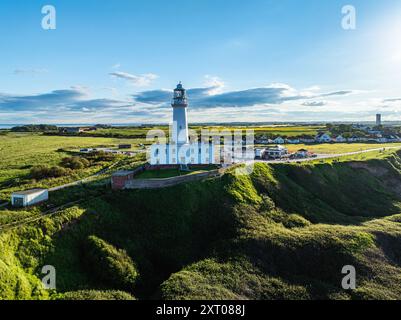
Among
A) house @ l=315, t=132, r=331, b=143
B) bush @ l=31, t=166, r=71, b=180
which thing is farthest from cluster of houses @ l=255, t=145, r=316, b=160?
house @ l=315, t=132, r=331, b=143

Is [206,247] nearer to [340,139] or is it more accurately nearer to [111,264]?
[111,264]

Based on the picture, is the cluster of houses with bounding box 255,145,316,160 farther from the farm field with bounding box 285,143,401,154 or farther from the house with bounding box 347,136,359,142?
the house with bounding box 347,136,359,142

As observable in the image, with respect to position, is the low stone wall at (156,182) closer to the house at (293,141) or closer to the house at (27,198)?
the house at (27,198)

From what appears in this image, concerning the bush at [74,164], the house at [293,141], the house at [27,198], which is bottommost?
the house at [27,198]

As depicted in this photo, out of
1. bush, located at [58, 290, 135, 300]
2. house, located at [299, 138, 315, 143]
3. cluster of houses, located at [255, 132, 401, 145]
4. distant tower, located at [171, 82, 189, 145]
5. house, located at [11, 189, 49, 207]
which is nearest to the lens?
bush, located at [58, 290, 135, 300]

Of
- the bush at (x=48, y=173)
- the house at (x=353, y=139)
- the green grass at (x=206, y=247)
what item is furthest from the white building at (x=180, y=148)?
the house at (x=353, y=139)

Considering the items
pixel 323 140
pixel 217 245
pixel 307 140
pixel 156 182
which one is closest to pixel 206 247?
pixel 217 245

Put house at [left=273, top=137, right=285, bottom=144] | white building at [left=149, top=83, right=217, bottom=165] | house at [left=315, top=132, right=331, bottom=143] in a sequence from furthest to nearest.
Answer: house at [left=315, top=132, right=331, bottom=143], house at [left=273, top=137, right=285, bottom=144], white building at [left=149, top=83, right=217, bottom=165]
